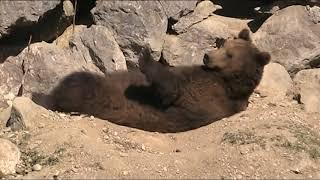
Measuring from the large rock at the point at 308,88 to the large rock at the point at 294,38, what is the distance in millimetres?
223

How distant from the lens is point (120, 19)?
25.8ft

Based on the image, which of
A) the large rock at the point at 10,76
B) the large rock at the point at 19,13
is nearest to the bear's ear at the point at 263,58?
the large rock at the point at 19,13

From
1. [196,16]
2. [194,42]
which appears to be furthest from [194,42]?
[196,16]

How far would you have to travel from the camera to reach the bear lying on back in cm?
707

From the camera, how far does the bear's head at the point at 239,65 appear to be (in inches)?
308

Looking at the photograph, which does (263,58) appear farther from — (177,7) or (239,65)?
(177,7)

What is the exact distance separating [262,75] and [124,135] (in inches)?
92.5

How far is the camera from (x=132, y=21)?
310 inches

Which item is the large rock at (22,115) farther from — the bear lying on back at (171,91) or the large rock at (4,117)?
the bear lying on back at (171,91)

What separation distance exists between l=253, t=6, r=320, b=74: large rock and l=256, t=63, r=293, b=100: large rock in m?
0.23

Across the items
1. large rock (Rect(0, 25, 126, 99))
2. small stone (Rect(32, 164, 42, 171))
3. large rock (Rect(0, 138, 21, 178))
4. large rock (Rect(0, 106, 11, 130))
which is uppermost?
large rock (Rect(0, 25, 126, 99))

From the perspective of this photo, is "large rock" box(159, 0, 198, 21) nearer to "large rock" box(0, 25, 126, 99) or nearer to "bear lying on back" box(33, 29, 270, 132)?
"bear lying on back" box(33, 29, 270, 132)

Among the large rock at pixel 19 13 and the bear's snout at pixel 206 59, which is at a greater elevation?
the large rock at pixel 19 13

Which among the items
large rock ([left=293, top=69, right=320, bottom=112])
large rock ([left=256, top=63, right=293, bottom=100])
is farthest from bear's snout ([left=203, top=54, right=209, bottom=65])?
large rock ([left=293, top=69, right=320, bottom=112])
